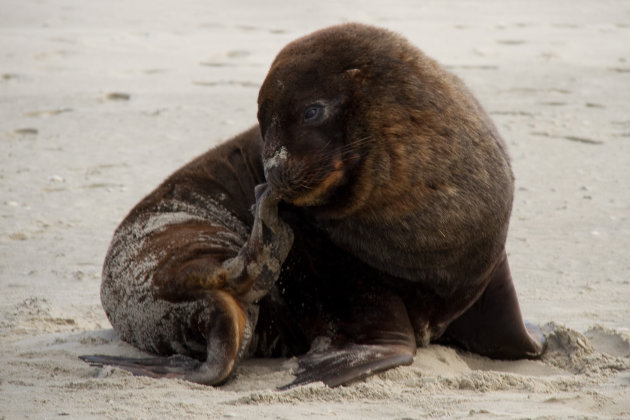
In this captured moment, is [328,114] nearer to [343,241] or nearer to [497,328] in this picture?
[343,241]

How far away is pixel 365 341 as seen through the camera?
433 centimetres

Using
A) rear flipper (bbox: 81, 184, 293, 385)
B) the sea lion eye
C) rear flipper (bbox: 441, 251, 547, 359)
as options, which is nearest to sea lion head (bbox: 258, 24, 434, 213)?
the sea lion eye

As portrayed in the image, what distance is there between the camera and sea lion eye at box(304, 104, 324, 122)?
4191 mm

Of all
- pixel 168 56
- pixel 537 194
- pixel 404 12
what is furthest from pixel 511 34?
pixel 537 194

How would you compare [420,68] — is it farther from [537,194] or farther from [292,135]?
[537,194]

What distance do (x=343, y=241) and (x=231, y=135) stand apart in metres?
4.82

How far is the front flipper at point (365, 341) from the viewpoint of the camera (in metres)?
4.14

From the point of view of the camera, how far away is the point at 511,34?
41.9 ft

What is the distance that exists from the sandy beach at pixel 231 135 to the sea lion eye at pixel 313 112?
103 cm

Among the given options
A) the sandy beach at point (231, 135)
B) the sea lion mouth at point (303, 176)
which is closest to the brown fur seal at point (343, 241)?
the sea lion mouth at point (303, 176)

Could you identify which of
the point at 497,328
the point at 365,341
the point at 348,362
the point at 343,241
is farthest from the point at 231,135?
the point at 348,362

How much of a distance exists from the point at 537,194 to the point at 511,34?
5.36 metres

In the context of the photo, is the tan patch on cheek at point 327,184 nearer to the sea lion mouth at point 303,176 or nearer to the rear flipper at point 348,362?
the sea lion mouth at point 303,176

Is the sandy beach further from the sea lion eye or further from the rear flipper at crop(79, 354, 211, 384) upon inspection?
the sea lion eye
